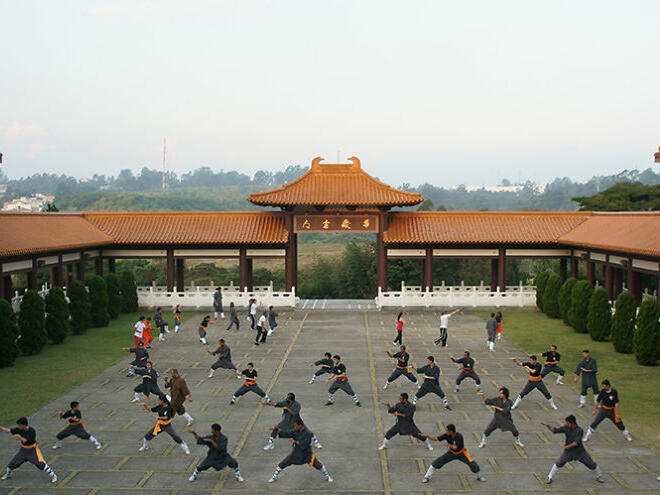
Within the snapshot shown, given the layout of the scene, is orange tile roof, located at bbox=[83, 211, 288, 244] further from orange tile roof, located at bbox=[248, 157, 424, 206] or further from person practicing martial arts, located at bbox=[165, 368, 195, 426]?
person practicing martial arts, located at bbox=[165, 368, 195, 426]

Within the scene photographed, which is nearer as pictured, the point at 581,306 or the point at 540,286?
the point at 581,306

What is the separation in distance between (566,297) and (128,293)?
22083 millimetres

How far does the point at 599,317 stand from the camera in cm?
2392

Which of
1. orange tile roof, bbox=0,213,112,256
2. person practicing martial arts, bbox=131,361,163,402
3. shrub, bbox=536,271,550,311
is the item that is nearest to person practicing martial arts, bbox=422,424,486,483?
person practicing martial arts, bbox=131,361,163,402

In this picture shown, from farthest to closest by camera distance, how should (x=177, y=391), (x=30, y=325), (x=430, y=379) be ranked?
(x=30, y=325)
(x=430, y=379)
(x=177, y=391)

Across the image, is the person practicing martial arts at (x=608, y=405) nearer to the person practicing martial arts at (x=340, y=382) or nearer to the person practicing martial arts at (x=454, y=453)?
the person practicing martial arts at (x=454, y=453)

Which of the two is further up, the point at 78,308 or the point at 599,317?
the point at 78,308

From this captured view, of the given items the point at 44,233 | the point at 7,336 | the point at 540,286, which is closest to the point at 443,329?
the point at 540,286

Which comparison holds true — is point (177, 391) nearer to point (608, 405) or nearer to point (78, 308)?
point (608, 405)

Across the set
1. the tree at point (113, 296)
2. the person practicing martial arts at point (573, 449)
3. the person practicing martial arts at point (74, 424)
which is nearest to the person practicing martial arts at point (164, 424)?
the person practicing martial arts at point (74, 424)

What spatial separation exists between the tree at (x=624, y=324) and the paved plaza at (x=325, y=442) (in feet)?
12.9

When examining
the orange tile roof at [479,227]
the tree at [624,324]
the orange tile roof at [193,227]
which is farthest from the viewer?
the orange tile roof at [193,227]

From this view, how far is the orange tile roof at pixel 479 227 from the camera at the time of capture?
105 ft

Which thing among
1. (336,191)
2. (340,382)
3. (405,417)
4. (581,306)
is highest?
(336,191)
